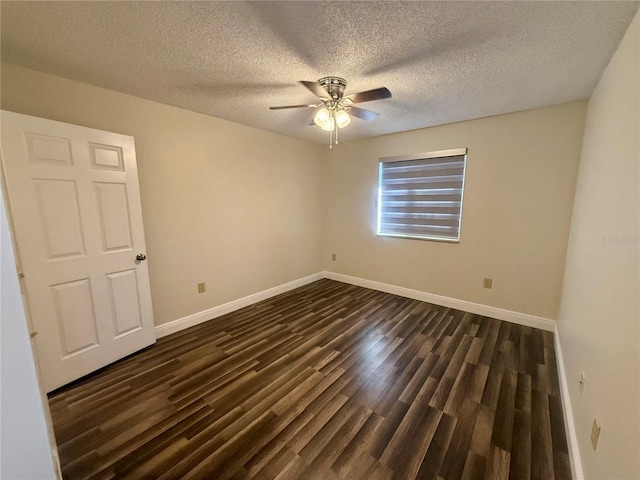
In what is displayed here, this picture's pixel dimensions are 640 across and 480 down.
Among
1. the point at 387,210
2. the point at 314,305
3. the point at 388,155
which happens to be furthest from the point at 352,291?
the point at 388,155

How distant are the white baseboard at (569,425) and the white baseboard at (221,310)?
3145mm

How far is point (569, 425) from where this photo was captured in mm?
1530

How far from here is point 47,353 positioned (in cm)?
182

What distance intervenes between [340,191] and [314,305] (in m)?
1.98

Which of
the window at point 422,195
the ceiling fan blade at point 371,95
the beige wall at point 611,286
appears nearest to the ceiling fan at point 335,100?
the ceiling fan blade at point 371,95

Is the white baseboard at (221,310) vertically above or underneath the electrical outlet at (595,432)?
underneath

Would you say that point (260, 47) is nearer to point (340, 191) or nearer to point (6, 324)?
point (6, 324)

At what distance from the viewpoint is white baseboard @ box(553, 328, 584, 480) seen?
4.18 ft

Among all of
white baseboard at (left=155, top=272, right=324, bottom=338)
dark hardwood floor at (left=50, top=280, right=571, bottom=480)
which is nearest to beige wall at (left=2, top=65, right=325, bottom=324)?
white baseboard at (left=155, top=272, right=324, bottom=338)

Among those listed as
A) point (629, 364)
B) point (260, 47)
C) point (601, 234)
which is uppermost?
point (260, 47)

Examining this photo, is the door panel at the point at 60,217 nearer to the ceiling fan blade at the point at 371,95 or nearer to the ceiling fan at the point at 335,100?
the ceiling fan at the point at 335,100

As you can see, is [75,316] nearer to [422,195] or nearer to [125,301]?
[125,301]

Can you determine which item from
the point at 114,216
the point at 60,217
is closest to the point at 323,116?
the point at 114,216

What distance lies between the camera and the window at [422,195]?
321 centimetres
